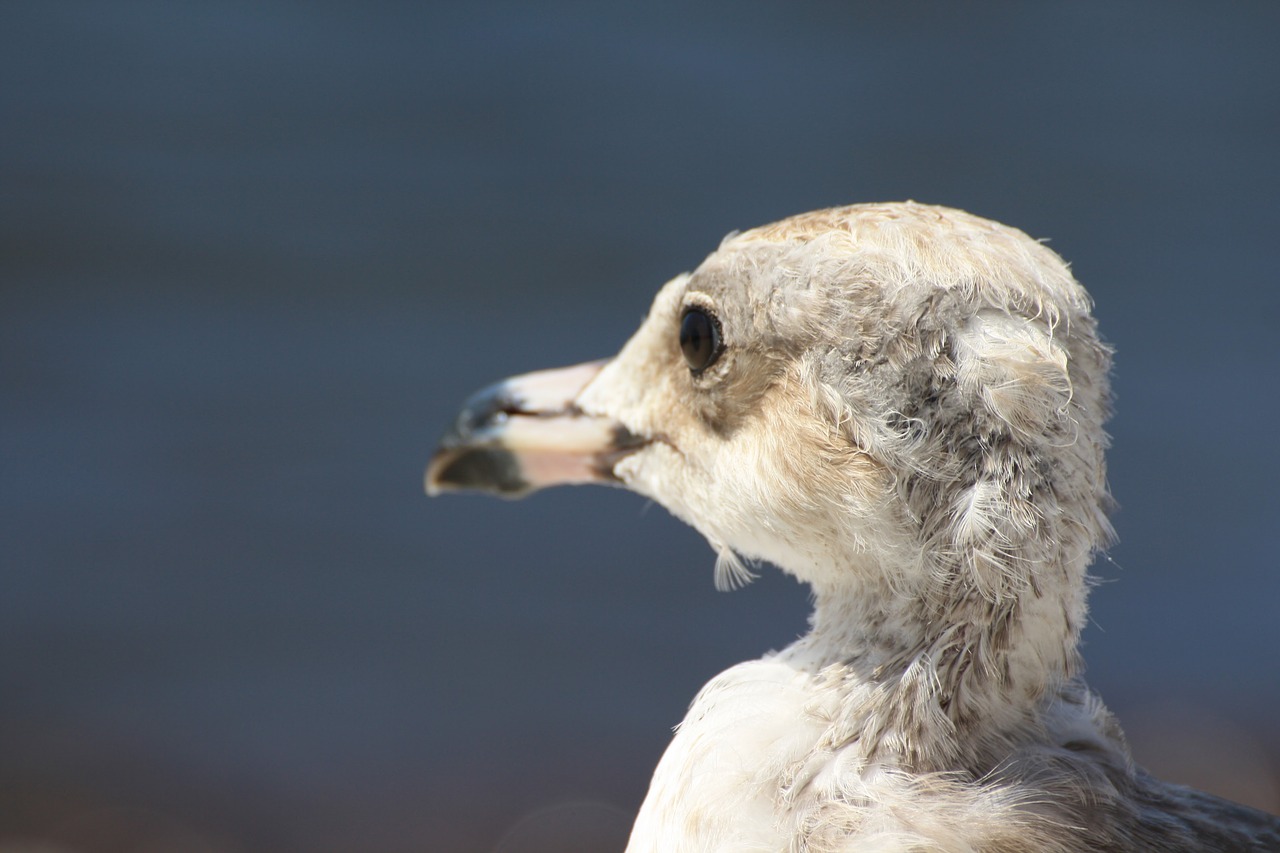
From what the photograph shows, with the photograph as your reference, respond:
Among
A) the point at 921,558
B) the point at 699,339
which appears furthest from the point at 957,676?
the point at 699,339

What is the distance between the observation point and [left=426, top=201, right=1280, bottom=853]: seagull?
207cm

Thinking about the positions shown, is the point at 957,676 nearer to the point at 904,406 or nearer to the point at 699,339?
the point at 904,406

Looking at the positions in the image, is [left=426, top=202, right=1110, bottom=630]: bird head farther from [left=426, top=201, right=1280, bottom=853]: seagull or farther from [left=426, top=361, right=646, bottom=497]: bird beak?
[left=426, top=361, right=646, bottom=497]: bird beak

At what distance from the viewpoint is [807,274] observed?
227cm

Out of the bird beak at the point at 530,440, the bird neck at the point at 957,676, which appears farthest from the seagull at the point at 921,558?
the bird beak at the point at 530,440

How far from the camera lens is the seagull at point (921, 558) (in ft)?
6.79

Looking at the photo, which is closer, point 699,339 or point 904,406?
point 904,406

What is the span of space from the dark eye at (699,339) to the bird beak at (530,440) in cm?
28

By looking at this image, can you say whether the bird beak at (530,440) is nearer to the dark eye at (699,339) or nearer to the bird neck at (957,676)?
the dark eye at (699,339)

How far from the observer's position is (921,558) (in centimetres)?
215

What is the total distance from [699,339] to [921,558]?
2.08 ft

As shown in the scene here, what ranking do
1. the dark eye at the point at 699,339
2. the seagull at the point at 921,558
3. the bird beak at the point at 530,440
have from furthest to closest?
the bird beak at the point at 530,440, the dark eye at the point at 699,339, the seagull at the point at 921,558

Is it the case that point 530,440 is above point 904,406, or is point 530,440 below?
above

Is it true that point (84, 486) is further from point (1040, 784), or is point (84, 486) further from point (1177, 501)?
point (1040, 784)
